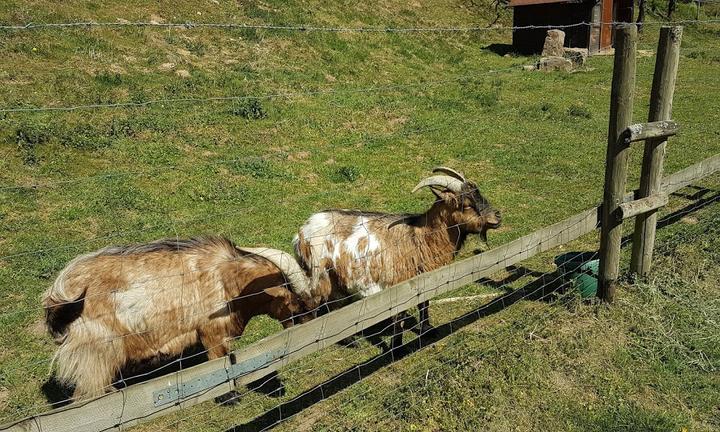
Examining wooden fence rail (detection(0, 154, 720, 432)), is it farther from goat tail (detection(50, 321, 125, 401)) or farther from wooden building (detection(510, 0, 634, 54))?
wooden building (detection(510, 0, 634, 54))

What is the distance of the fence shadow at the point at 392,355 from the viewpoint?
4.70m

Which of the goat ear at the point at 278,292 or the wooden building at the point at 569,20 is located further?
the wooden building at the point at 569,20

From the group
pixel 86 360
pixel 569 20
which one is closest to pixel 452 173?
pixel 86 360

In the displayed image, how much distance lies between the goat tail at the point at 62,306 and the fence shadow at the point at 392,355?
4.96ft

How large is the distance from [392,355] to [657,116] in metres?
3.27

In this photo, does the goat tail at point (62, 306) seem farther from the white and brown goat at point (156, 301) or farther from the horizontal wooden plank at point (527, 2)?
the horizontal wooden plank at point (527, 2)

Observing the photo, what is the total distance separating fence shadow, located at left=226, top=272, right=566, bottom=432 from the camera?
4703mm

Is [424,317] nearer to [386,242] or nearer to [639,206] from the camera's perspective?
[386,242]

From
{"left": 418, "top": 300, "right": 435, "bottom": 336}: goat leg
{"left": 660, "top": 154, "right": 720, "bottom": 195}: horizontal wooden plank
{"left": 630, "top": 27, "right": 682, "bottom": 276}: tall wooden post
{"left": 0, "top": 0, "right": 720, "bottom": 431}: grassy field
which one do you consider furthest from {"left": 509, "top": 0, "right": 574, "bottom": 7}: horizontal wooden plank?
{"left": 418, "top": 300, "right": 435, "bottom": 336}: goat leg

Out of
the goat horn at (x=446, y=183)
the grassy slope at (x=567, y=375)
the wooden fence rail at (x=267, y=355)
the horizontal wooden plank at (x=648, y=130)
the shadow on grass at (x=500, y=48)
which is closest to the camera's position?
the wooden fence rail at (x=267, y=355)

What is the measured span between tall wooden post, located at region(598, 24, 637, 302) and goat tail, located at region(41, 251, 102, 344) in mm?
4468

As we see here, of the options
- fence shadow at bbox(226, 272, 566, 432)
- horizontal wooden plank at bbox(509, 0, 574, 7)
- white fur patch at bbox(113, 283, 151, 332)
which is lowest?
fence shadow at bbox(226, 272, 566, 432)

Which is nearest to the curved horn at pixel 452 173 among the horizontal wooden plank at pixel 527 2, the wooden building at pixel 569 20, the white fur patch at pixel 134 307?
the white fur patch at pixel 134 307

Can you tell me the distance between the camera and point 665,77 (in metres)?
5.17
